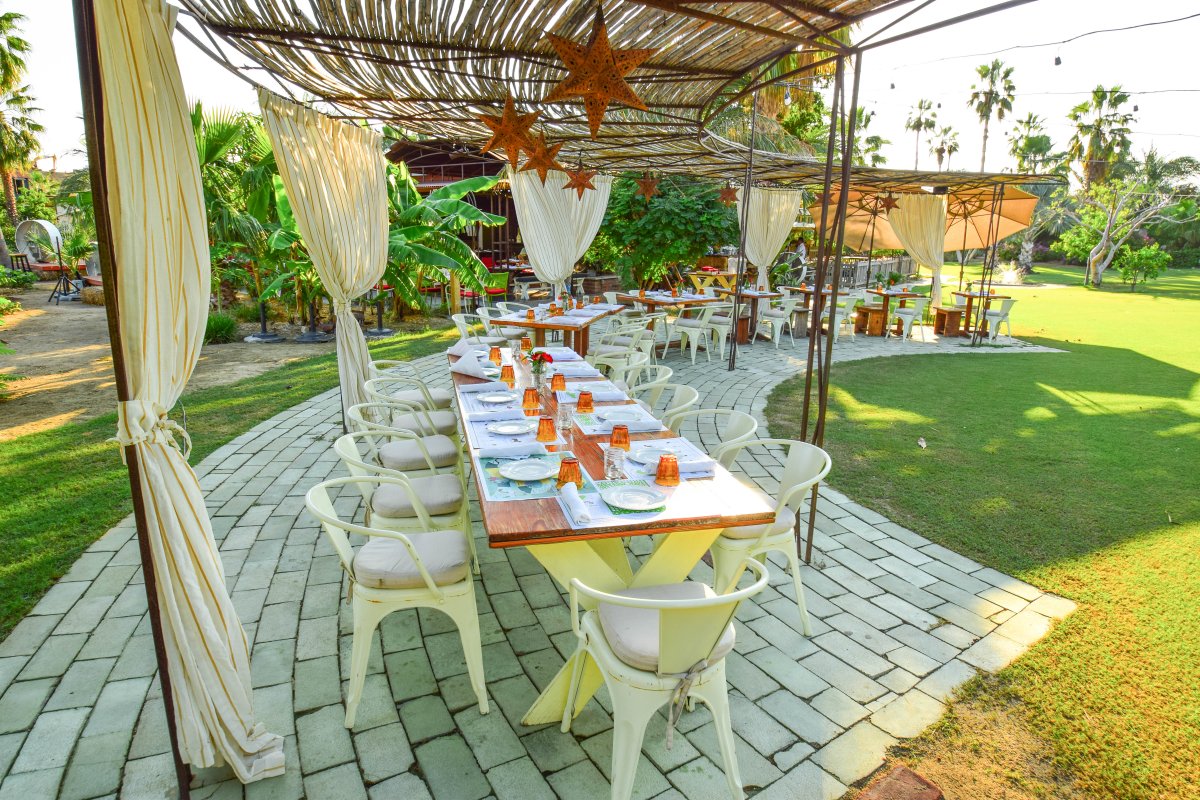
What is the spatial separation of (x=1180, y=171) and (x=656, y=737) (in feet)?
155

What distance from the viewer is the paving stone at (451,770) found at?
222 centimetres

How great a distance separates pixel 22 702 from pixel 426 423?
2640 millimetres

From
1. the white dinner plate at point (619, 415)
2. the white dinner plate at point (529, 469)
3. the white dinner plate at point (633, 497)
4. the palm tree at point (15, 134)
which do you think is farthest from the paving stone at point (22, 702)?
the palm tree at point (15, 134)

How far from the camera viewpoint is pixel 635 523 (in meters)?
2.42

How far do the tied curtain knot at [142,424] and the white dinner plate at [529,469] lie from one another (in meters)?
1.24

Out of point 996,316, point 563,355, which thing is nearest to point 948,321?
point 996,316

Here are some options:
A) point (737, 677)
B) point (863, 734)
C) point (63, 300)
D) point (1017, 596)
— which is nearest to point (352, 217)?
point (737, 677)

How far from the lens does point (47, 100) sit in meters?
23.5

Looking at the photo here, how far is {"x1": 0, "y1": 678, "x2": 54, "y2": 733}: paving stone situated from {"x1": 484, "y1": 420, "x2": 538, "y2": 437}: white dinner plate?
2.23 m

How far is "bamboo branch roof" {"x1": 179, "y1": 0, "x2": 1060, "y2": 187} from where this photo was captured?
10.6 feet

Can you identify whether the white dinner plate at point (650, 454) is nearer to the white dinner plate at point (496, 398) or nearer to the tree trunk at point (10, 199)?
the white dinner plate at point (496, 398)

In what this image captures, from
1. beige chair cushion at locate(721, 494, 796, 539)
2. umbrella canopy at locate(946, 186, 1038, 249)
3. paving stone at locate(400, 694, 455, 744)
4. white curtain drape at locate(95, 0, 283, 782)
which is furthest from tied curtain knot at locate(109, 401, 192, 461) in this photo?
umbrella canopy at locate(946, 186, 1038, 249)

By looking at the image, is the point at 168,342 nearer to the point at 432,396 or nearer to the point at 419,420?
the point at 419,420

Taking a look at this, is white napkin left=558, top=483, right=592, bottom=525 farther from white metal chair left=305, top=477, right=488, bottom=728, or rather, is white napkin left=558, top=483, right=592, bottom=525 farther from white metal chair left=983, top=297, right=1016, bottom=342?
white metal chair left=983, top=297, right=1016, bottom=342
